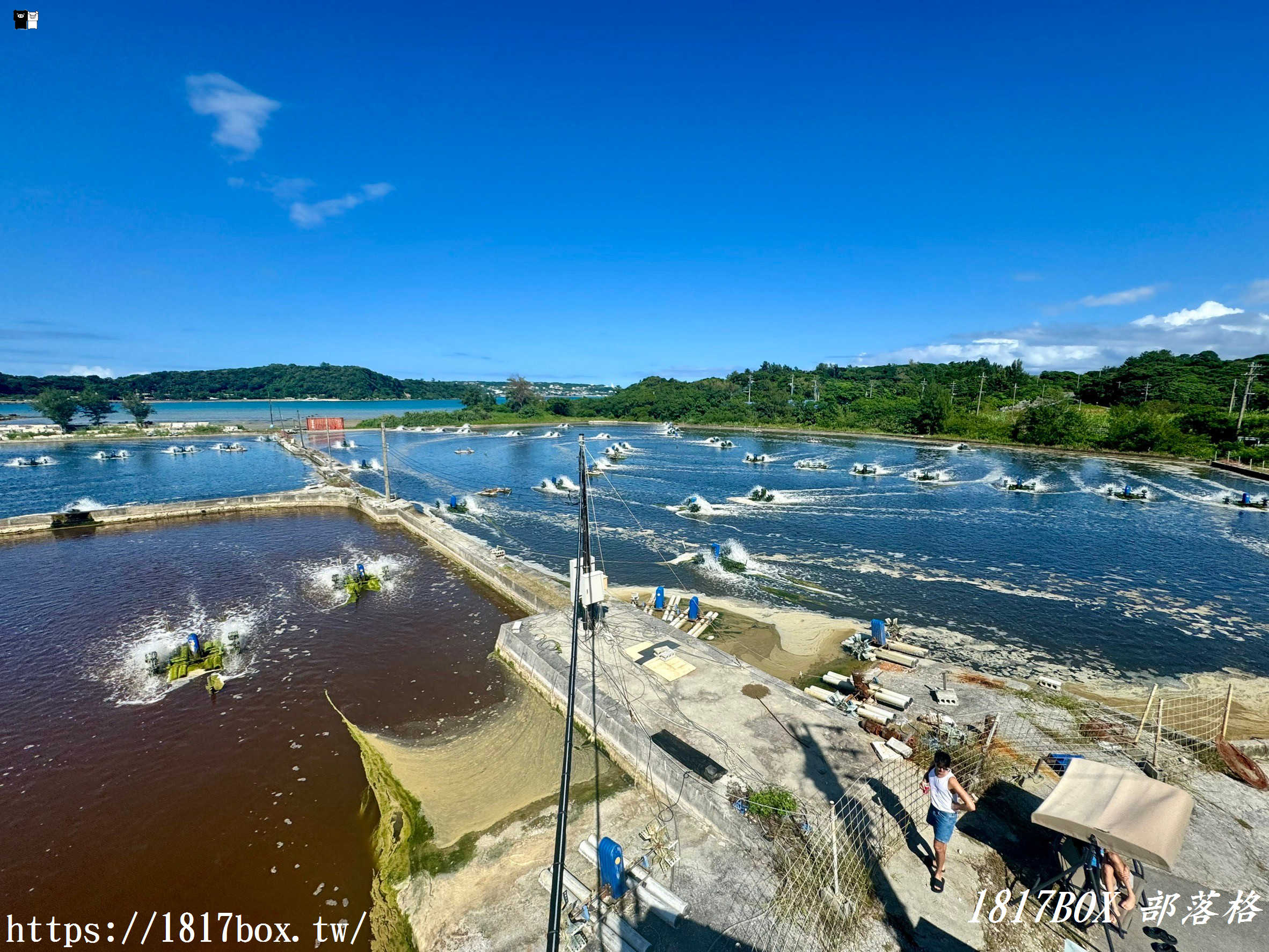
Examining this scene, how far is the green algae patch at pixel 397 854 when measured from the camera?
8.55 meters

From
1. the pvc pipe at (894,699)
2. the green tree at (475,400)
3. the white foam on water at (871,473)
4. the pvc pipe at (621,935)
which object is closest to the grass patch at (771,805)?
the pvc pipe at (621,935)

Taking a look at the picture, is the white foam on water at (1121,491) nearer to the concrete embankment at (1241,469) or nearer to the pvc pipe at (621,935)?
the concrete embankment at (1241,469)

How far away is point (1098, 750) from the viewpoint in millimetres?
11461

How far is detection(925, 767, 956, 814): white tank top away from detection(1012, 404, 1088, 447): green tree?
9311cm

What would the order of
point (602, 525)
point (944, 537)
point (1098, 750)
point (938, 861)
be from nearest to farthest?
point (938, 861), point (1098, 750), point (944, 537), point (602, 525)

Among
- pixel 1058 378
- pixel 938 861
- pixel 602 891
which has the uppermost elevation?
pixel 1058 378

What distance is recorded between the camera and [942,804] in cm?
790

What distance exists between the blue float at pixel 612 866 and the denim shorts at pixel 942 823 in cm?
501

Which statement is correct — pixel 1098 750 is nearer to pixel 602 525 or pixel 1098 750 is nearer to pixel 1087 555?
pixel 1087 555

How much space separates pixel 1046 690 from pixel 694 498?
28.9 metres

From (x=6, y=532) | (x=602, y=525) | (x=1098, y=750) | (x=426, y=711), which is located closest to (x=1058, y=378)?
(x=602, y=525)

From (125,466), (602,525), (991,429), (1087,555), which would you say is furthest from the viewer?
(991,429)

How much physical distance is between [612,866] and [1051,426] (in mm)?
98082

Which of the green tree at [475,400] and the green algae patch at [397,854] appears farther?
the green tree at [475,400]
